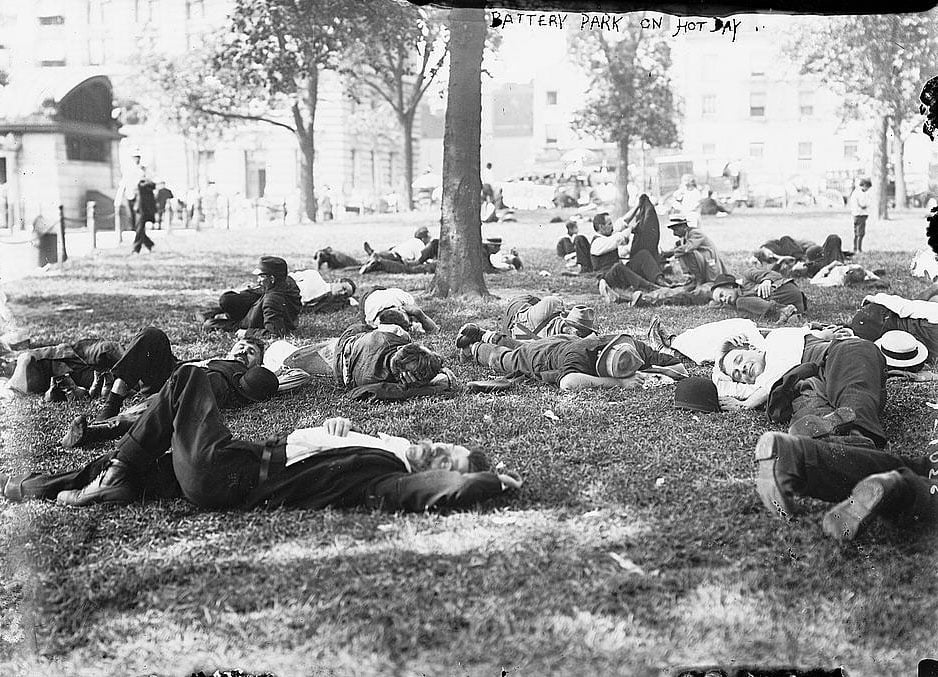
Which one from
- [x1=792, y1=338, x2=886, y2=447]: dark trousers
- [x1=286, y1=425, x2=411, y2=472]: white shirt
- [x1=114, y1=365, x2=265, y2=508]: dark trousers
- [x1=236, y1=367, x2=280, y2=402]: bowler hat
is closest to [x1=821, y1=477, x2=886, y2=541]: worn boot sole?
[x1=792, y1=338, x2=886, y2=447]: dark trousers

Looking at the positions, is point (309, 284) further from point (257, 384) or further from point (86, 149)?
point (257, 384)

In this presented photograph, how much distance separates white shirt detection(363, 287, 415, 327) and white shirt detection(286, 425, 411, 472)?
2013mm

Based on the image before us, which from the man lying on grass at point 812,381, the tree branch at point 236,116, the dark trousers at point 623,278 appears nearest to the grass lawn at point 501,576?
the man lying on grass at point 812,381

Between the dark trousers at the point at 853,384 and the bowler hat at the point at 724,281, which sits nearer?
the dark trousers at the point at 853,384

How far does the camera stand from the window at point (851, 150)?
499 cm

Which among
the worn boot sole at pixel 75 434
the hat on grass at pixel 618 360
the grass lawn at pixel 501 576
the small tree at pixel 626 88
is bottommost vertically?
the grass lawn at pixel 501 576

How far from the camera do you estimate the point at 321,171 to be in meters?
5.12

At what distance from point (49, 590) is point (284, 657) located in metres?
0.74

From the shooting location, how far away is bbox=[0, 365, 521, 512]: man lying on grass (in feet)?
9.65

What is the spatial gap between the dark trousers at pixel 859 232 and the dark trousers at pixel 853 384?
2638 millimetres

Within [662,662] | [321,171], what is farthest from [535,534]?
[321,171]

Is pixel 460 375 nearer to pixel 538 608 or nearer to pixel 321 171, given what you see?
pixel 321 171

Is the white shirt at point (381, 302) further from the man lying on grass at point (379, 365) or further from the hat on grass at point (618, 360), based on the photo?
the hat on grass at point (618, 360)

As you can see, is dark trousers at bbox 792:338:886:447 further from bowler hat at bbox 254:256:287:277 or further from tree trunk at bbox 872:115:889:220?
bowler hat at bbox 254:256:287:277
